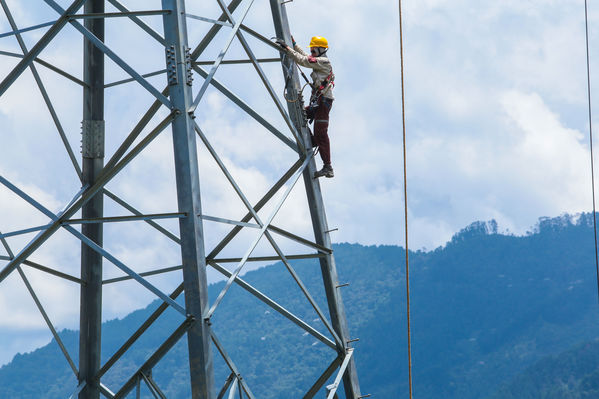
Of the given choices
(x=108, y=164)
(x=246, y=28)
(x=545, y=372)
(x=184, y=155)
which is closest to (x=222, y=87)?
(x=246, y=28)

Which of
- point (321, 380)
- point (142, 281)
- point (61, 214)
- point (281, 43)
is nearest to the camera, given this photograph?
point (142, 281)

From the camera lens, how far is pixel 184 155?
9.75m

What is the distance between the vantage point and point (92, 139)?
12867mm

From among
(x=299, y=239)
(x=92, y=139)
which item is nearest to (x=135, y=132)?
(x=92, y=139)

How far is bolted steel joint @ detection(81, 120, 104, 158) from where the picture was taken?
12844 millimetres

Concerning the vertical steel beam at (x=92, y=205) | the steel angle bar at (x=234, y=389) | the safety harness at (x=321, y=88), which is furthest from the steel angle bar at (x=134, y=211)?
the safety harness at (x=321, y=88)

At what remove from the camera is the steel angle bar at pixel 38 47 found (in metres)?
10.7

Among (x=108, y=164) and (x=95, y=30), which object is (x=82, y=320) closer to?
(x=108, y=164)

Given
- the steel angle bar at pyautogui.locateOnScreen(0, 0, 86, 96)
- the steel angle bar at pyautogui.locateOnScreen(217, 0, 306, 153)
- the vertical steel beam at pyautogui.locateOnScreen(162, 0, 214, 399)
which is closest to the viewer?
the vertical steel beam at pyautogui.locateOnScreen(162, 0, 214, 399)

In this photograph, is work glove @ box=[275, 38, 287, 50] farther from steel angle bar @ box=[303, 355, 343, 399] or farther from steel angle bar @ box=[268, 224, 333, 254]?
steel angle bar @ box=[303, 355, 343, 399]

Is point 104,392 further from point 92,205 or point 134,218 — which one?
point 134,218

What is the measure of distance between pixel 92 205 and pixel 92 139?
93 centimetres

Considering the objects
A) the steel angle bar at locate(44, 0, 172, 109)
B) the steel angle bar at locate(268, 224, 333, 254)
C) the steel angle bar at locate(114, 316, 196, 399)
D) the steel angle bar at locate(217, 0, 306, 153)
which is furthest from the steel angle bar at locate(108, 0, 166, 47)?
the steel angle bar at locate(114, 316, 196, 399)

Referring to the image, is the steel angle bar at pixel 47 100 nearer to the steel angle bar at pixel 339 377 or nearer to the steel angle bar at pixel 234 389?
the steel angle bar at pixel 234 389
